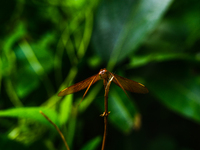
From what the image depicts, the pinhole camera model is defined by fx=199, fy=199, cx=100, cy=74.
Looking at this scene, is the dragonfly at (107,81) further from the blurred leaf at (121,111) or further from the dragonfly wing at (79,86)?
the blurred leaf at (121,111)

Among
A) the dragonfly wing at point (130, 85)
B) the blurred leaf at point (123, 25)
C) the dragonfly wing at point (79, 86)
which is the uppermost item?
the blurred leaf at point (123, 25)

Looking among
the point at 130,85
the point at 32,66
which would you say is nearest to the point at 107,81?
the point at 130,85

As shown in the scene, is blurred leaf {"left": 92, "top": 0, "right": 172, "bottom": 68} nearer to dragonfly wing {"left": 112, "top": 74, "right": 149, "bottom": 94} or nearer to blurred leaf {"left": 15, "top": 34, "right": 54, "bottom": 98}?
blurred leaf {"left": 15, "top": 34, "right": 54, "bottom": 98}

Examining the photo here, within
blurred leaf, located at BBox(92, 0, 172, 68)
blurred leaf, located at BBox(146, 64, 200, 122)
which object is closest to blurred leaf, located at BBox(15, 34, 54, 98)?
blurred leaf, located at BBox(92, 0, 172, 68)

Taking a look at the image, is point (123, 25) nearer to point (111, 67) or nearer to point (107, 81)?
point (111, 67)

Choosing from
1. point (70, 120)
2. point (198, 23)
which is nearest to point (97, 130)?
point (70, 120)

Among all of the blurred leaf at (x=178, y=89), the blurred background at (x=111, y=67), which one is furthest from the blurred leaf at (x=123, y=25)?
the blurred leaf at (x=178, y=89)
